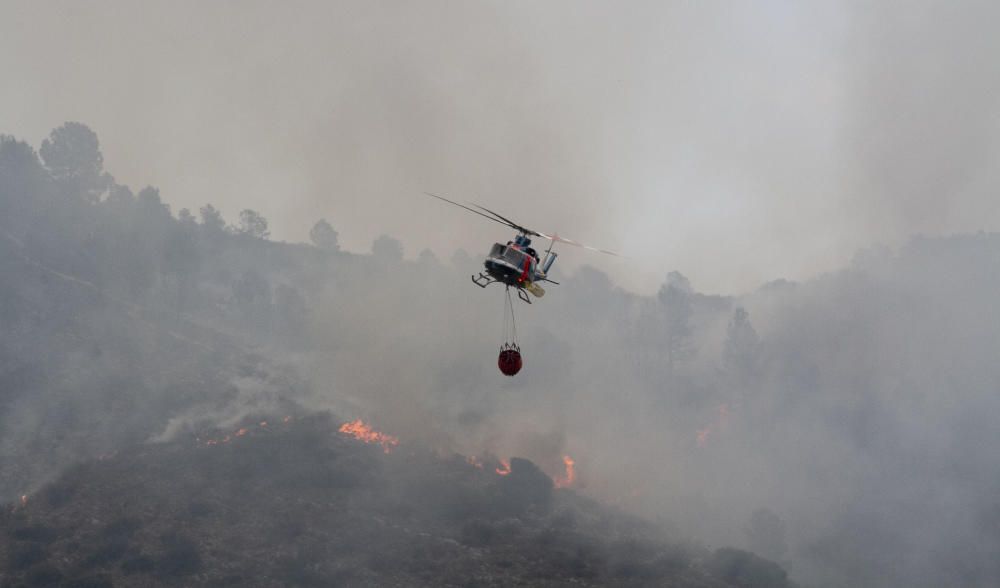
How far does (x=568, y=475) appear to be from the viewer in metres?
116

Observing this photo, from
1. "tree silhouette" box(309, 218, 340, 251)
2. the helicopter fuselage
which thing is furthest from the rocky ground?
"tree silhouette" box(309, 218, 340, 251)

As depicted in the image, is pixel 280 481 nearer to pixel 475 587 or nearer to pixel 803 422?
pixel 475 587

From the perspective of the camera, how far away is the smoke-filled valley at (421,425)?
257ft

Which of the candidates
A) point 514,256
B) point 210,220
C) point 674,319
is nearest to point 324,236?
point 210,220

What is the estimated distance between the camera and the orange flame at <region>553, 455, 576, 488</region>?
371 ft

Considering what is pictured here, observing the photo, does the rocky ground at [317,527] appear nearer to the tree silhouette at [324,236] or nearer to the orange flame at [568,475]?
the orange flame at [568,475]

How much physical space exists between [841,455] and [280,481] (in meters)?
104

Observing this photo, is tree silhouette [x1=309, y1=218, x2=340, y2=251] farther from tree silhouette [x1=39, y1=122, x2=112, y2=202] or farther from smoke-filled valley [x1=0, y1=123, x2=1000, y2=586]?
tree silhouette [x1=39, y1=122, x2=112, y2=202]

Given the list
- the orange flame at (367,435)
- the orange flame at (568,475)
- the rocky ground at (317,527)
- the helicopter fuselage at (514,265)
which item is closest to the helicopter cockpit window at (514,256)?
the helicopter fuselage at (514,265)

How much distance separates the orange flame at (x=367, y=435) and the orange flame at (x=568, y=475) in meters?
29.9

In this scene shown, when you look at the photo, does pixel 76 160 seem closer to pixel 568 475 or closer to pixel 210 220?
pixel 210 220

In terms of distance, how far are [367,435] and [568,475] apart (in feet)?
122

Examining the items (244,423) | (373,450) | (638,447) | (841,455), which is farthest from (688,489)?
(244,423)

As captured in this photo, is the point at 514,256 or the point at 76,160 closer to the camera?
the point at 514,256
